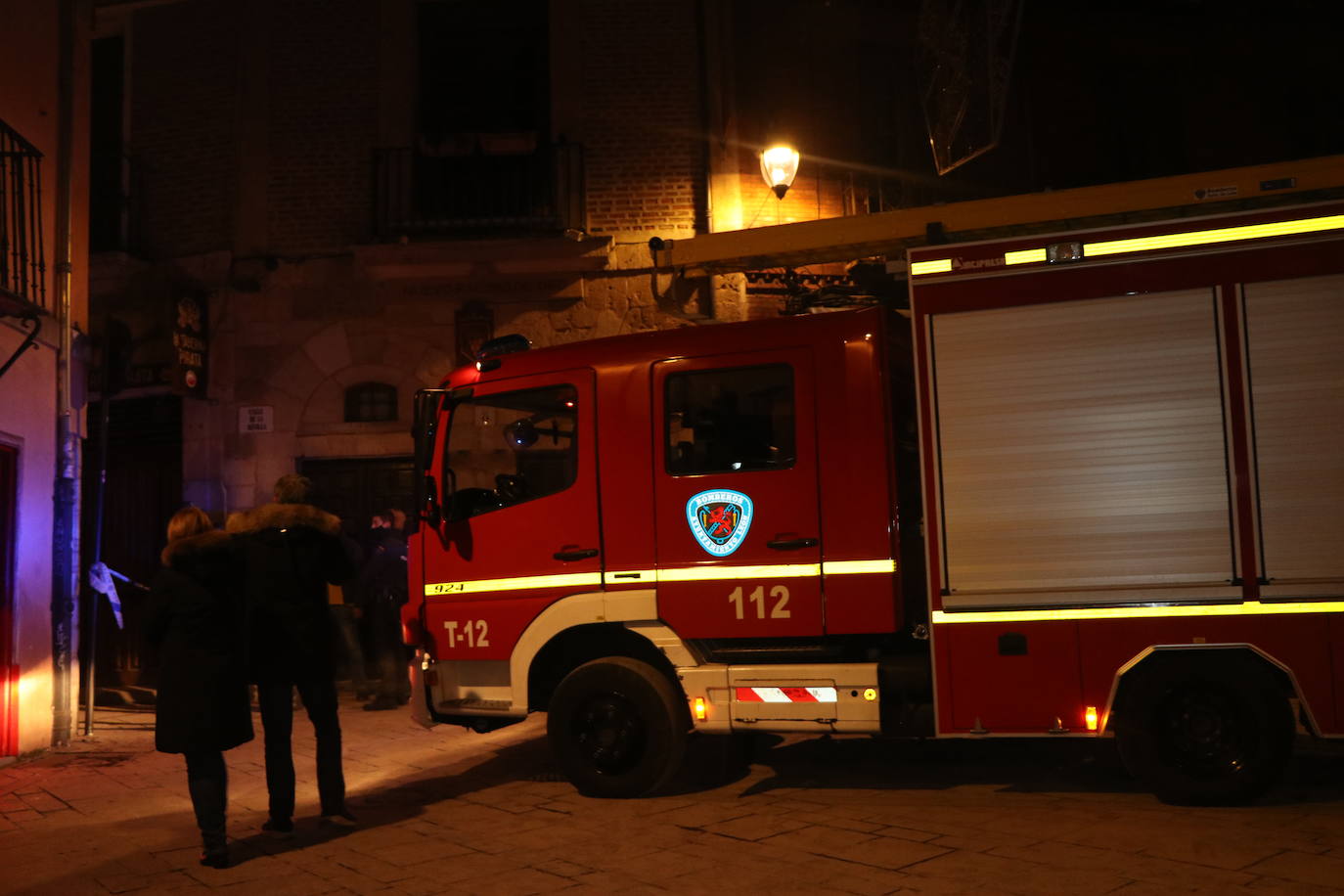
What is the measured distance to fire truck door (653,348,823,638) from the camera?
640cm

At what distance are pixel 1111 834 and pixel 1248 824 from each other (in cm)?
64

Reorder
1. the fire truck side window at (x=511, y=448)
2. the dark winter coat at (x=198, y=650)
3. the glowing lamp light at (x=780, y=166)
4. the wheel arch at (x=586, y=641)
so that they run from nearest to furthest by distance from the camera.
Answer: the dark winter coat at (x=198, y=650) < the wheel arch at (x=586, y=641) < the fire truck side window at (x=511, y=448) < the glowing lamp light at (x=780, y=166)

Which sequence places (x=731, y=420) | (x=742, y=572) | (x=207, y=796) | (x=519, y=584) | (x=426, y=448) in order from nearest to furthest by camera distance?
1. (x=207, y=796)
2. (x=742, y=572)
3. (x=731, y=420)
4. (x=519, y=584)
5. (x=426, y=448)

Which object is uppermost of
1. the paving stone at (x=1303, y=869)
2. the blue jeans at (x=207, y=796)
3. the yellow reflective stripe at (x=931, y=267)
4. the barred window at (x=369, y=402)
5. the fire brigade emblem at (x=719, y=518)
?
the barred window at (x=369, y=402)

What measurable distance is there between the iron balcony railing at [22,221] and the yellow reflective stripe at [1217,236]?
23.3 ft

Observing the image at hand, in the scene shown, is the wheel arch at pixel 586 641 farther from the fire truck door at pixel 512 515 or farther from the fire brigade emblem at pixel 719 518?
the fire brigade emblem at pixel 719 518

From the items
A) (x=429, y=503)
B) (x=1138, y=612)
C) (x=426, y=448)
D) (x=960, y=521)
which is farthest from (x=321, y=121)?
(x=1138, y=612)

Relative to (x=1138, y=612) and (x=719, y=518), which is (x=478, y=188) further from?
(x=1138, y=612)

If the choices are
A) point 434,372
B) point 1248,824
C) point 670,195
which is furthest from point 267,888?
point 670,195

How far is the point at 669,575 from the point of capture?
6656mm

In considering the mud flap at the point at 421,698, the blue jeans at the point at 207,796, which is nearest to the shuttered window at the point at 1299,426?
the mud flap at the point at 421,698

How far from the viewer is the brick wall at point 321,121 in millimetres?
13516

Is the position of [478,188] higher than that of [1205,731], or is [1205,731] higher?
[478,188]

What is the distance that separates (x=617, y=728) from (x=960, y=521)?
223cm
